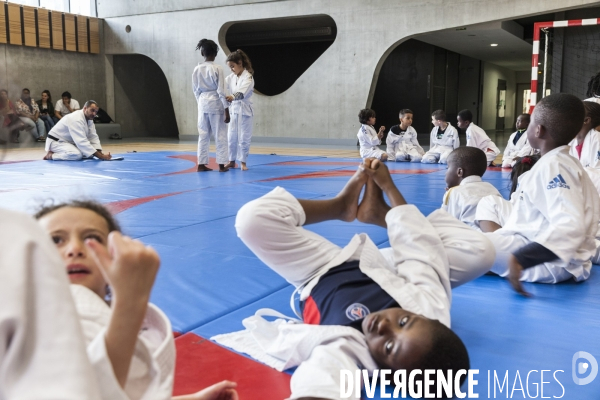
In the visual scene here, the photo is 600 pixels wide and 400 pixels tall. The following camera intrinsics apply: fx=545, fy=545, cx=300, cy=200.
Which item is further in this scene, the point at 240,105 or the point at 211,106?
the point at 240,105

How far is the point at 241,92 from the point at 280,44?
9722 millimetres

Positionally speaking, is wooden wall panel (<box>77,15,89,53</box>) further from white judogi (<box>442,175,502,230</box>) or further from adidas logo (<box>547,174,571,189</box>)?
adidas logo (<box>547,174,571,189</box>)

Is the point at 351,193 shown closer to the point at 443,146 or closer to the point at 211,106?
the point at 211,106

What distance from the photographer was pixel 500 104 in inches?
885

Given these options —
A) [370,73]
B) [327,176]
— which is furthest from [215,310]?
[370,73]

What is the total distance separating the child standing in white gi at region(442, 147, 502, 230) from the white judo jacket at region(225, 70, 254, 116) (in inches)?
146

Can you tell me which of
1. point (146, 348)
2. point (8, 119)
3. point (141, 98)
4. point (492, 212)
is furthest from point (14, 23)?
point (146, 348)

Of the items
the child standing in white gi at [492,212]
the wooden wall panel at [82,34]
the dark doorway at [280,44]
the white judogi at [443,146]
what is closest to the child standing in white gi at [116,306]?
the child standing in white gi at [492,212]

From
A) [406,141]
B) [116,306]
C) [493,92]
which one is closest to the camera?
[116,306]

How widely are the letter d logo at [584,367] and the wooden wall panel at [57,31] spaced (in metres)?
13.9

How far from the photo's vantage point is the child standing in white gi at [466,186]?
328 cm

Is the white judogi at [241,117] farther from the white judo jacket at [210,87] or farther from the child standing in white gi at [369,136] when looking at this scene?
the child standing in white gi at [369,136]

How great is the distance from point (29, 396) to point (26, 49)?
14054mm

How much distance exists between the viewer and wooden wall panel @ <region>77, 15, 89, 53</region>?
13.7m
